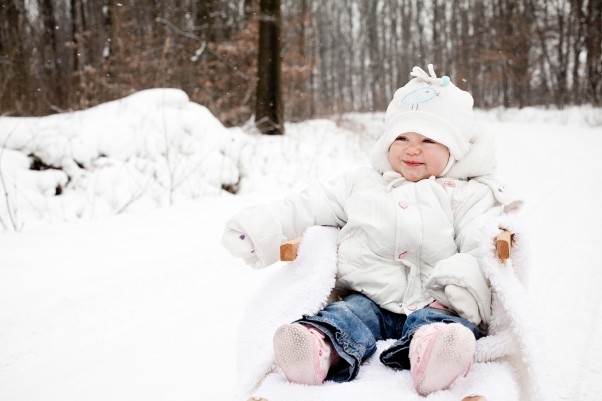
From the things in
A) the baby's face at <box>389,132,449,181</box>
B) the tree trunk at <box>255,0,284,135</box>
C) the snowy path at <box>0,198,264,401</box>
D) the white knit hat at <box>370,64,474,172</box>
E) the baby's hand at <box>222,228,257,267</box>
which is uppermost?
the tree trunk at <box>255,0,284,135</box>

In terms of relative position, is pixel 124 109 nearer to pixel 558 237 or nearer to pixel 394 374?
pixel 558 237

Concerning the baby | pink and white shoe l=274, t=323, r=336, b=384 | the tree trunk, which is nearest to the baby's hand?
the baby

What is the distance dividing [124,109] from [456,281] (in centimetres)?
495

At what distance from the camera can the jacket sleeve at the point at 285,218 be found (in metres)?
1.74

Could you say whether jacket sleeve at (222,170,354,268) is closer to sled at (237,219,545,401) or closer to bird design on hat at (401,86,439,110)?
sled at (237,219,545,401)

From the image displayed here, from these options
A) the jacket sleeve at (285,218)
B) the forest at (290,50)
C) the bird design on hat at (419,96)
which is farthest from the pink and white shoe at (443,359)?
the forest at (290,50)

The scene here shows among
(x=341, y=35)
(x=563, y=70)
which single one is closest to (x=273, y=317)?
(x=563, y=70)

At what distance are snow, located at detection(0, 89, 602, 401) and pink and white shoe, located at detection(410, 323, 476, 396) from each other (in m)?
0.33

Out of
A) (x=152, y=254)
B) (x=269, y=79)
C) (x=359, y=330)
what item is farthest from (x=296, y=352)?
(x=269, y=79)

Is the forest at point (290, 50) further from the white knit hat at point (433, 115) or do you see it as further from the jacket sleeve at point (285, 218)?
the jacket sleeve at point (285, 218)

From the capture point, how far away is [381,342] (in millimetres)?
1718

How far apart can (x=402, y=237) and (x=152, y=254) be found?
1886 millimetres

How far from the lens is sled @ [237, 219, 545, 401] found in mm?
1270

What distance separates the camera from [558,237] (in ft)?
11.3
